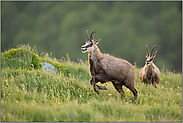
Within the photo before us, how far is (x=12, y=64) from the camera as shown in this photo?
9578 millimetres

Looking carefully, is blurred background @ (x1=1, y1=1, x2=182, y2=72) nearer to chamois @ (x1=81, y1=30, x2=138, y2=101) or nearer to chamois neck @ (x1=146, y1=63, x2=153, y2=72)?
chamois neck @ (x1=146, y1=63, x2=153, y2=72)

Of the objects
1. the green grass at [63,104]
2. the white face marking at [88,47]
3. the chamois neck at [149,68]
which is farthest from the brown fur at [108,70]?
the chamois neck at [149,68]

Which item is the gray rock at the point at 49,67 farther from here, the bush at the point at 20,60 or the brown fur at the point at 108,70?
the brown fur at the point at 108,70

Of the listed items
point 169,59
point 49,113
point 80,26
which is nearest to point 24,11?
point 80,26

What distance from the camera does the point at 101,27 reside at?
50.6 m

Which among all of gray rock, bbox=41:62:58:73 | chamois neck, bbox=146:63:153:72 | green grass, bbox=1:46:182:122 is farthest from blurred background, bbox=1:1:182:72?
green grass, bbox=1:46:182:122

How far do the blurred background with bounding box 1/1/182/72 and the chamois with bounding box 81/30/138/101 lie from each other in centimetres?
3039

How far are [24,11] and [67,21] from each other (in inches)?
601

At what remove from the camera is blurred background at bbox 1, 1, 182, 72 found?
44.2 m

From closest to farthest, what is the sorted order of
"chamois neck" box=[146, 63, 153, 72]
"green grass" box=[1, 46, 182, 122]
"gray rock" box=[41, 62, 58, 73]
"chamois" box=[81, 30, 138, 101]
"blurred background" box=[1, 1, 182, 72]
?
"green grass" box=[1, 46, 182, 122], "chamois" box=[81, 30, 138, 101], "gray rock" box=[41, 62, 58, 73], "chamois neck" box=[146, 63, 153, 72], "blurred background" box=[1, 1, 182, 72]

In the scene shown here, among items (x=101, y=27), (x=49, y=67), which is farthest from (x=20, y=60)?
(x=101, y=27)

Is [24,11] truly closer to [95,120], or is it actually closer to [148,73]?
[148,73]

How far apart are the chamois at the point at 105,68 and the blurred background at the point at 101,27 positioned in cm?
3039

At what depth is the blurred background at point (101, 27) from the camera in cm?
4417
